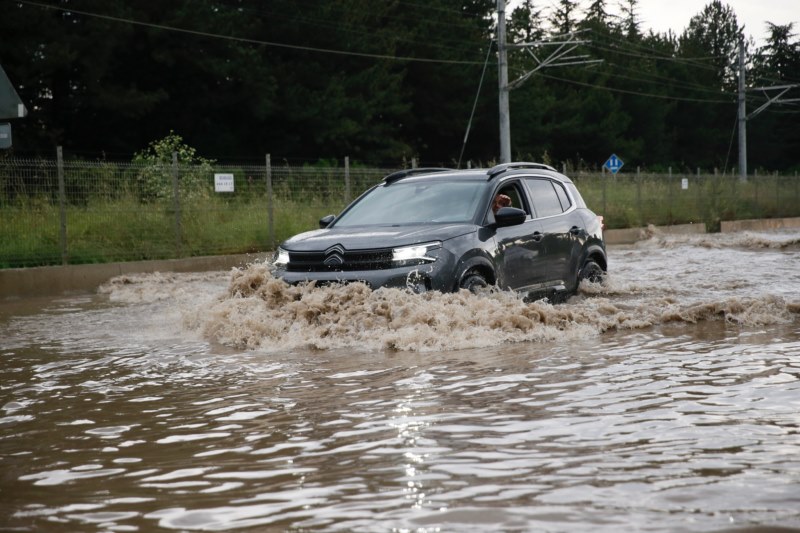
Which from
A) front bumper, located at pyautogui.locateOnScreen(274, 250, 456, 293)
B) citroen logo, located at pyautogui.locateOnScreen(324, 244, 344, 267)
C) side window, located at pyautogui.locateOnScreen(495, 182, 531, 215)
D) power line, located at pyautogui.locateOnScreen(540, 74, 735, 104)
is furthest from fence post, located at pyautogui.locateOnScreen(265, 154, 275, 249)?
power line, located at pyautogui.locateOnScreen(540, 74, 735, 104)

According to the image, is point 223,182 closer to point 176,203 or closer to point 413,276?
point 176,203

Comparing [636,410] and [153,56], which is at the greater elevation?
[153,56]

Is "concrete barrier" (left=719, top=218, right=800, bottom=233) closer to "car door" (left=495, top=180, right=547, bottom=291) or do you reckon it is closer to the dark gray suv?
the dark gray suv

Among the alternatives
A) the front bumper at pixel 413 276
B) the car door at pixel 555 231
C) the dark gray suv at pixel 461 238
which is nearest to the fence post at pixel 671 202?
the dark gray suv at pixel 461 238

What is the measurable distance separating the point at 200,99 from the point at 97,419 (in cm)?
4206

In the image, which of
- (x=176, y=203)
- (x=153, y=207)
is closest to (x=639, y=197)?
(x=176, y=203)

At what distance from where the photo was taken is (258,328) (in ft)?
32.8

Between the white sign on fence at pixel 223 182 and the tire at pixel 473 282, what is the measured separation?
39.7 ft

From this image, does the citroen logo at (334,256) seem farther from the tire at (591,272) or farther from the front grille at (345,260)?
the tire at (591,272)

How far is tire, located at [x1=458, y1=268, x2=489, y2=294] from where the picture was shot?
998 cm

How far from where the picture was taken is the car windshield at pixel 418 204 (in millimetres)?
10758

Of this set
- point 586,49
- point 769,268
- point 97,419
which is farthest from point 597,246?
point 586,49

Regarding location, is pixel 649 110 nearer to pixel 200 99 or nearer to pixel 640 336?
pixel 200 99

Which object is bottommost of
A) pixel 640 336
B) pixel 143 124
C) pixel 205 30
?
pixel 640 336
